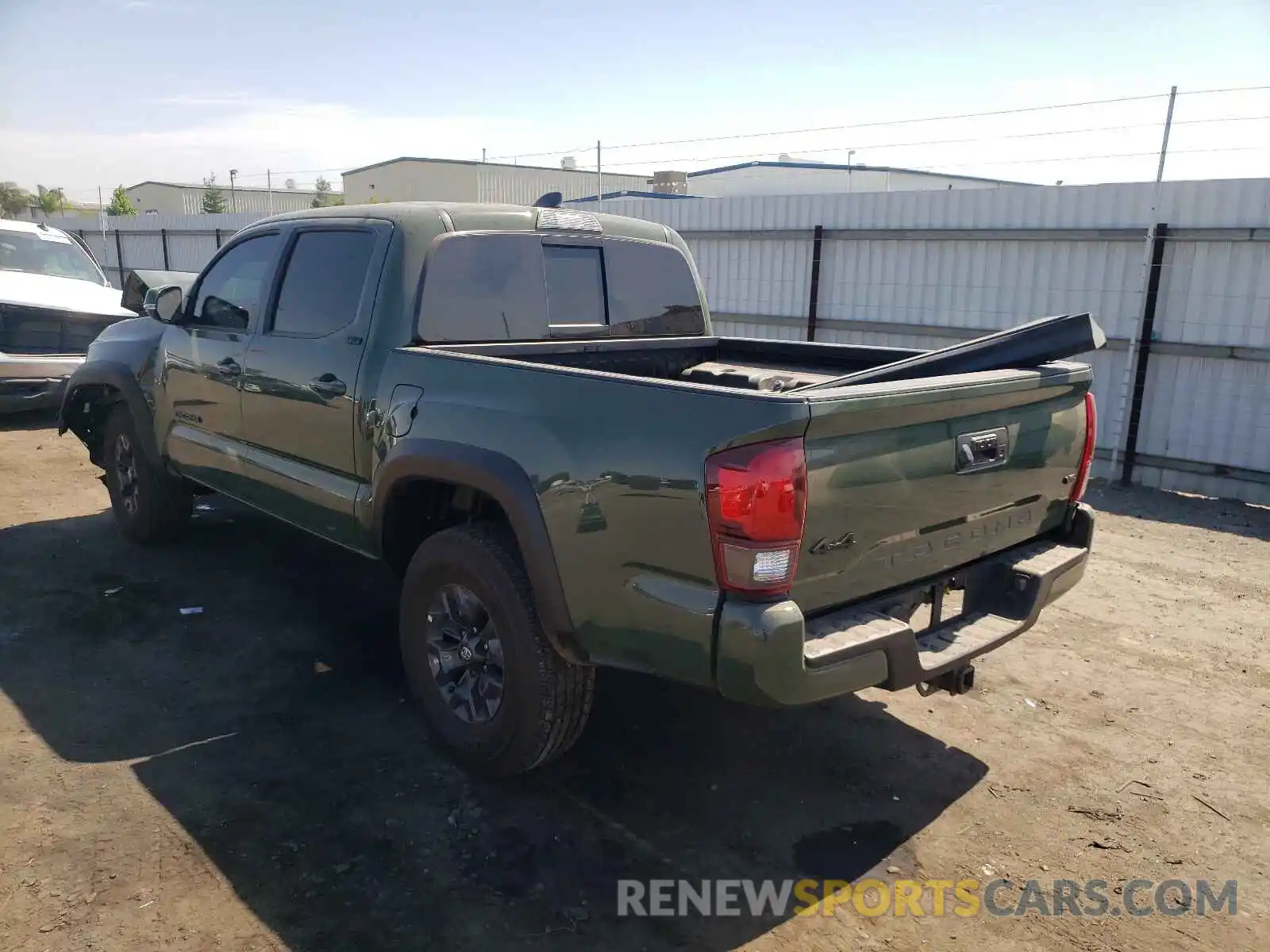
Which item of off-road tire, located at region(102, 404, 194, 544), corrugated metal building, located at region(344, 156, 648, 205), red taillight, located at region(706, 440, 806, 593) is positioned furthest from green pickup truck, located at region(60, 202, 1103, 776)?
corrugated metal building, located at region(344, 156, 648, 205)

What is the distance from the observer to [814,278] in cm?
1042

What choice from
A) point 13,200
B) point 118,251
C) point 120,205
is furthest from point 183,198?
point 118,251

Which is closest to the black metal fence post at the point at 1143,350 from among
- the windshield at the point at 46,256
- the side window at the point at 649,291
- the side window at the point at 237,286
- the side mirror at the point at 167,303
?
the side window at the point at 649,291

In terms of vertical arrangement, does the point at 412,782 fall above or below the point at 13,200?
below

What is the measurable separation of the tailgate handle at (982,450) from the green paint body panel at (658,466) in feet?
0.11

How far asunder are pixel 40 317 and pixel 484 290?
7713 millimetres

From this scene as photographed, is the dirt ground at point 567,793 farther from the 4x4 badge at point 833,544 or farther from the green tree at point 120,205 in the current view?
the green tree at point 120,205

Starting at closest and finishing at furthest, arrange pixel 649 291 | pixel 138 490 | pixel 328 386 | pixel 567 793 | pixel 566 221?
pixel 567 793 → pixel 328 386 → pixel 566 221 → pixel 649 291 → pixel 138 490

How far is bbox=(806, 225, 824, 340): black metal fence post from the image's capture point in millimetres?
10375

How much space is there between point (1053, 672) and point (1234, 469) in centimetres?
456

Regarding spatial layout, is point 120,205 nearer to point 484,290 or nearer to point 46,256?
point 46,256

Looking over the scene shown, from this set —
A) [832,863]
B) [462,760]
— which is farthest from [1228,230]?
[462,760]

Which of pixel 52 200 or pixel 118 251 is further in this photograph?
pixel 52 200

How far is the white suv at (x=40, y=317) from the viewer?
30.6 feet
